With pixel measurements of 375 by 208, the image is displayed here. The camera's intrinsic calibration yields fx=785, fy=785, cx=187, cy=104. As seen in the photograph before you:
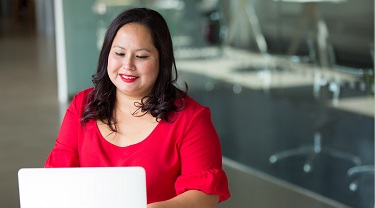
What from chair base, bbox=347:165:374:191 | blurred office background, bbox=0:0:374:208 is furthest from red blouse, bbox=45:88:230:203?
chair base, bbox=347:165:374:191

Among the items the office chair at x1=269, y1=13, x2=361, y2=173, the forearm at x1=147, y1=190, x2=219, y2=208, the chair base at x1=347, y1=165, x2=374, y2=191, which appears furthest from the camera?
the office chair at x1=269, y1=13, x2=361, y2=173

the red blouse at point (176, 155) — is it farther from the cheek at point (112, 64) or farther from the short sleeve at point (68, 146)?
the cheek at point (112, 64)

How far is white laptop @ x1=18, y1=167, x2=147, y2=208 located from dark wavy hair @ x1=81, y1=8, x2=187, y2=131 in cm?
43

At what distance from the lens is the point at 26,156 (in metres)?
5.57

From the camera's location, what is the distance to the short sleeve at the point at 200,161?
7.06 feet

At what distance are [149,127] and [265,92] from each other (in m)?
4.01

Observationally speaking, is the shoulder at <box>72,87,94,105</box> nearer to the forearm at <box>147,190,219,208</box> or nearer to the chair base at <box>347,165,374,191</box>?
the forearm at <box>147,190,219,208</box>

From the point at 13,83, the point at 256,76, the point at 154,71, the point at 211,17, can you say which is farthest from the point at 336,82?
the point at 13,83

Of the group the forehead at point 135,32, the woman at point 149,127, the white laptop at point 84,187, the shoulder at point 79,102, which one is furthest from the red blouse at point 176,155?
the white laptop at point 84,187

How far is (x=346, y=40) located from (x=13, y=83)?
439 cm

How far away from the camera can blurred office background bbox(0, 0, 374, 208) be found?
4.90 metres

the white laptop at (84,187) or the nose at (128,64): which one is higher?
the nose at (128,64)

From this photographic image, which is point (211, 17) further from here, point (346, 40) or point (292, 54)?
point (346, 40)

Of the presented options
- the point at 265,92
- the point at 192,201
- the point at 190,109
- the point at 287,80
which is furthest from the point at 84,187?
the point at 265,92
